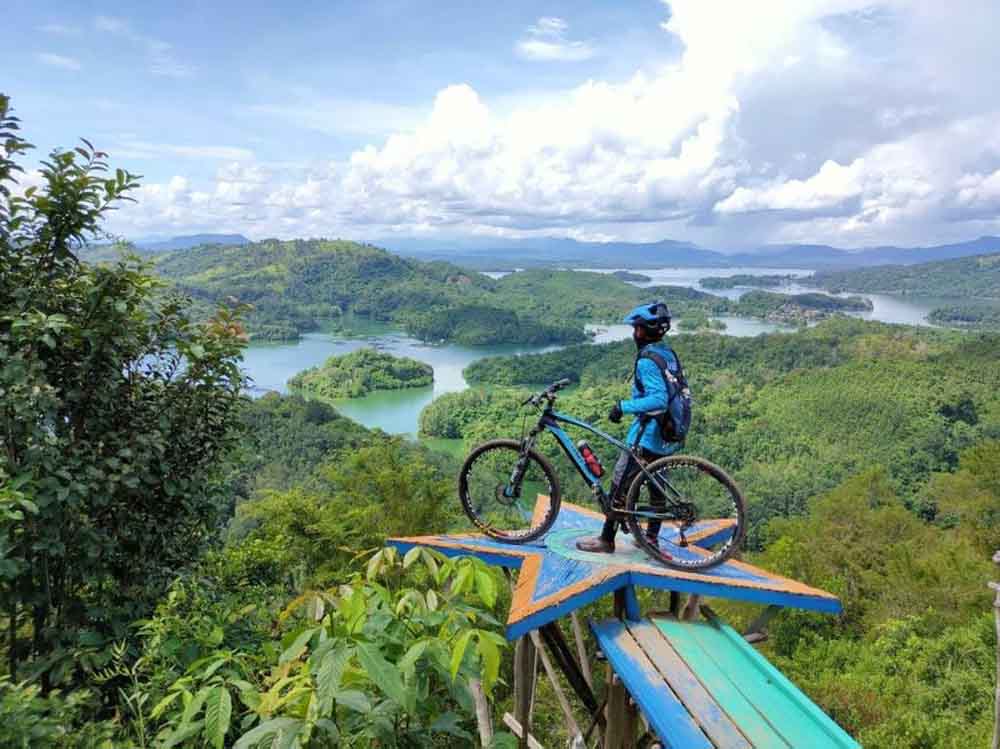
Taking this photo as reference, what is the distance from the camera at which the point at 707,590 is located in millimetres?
4113

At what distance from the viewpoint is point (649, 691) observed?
3277 mm

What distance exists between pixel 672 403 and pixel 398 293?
156m

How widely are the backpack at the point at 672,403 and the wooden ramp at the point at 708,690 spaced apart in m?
1.26

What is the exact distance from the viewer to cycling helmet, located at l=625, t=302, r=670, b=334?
4.55 m

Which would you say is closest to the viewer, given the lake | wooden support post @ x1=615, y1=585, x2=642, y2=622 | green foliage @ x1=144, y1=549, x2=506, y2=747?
green foliage @ x1=144, y1=549, x2=506, y2=747

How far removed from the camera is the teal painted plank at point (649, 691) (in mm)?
2963

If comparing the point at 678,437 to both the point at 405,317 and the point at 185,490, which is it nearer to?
the point at 185,490

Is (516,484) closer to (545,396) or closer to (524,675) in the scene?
(545,396)

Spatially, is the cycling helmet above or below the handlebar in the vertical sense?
above

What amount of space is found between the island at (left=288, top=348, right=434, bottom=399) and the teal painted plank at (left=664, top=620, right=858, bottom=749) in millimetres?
74783

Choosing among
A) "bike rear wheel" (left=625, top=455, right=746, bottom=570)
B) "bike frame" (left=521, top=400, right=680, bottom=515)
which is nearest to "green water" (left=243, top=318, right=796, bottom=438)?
"bike frame" (left=521, top=400, right=680, bottom=515)

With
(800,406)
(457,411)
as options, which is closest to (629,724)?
(457,411)

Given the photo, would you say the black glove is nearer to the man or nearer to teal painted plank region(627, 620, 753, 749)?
the man

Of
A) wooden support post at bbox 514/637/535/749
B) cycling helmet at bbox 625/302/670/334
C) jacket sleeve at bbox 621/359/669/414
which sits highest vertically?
cycling helmet at bbox 625/302/670/334
